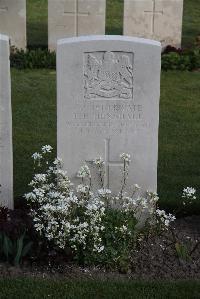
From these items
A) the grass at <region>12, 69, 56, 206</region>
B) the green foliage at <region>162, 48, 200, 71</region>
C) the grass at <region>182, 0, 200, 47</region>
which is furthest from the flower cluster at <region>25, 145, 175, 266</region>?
the grass at <region>182, 0, 200, 47</region>

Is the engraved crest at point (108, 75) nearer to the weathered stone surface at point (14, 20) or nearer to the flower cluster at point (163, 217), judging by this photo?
the flower cluster at point (163, 217)

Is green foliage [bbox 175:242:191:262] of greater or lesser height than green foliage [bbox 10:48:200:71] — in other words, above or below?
below

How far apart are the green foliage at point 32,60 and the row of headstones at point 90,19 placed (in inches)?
20.6

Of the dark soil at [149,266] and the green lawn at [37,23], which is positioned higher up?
the green lawn at [37,23]

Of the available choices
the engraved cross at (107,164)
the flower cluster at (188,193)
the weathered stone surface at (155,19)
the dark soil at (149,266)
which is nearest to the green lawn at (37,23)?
the weathered stone surface at (155,19)

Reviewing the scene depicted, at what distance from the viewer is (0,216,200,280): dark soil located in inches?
207

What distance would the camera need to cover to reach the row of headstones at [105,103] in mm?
5590

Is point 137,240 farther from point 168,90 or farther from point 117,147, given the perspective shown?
point 168,90

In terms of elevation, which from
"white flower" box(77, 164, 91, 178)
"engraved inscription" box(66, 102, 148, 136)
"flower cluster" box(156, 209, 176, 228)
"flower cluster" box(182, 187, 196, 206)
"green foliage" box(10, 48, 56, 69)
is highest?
"green foliage" box(10, 48, 56, 69)

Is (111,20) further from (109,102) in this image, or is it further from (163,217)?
(163,217)

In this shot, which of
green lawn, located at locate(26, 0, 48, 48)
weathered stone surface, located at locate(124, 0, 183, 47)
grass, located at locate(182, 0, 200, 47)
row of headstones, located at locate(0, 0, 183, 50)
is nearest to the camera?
row of headstones, located at locate(0, 0, 183, 50)

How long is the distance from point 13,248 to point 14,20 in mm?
8838

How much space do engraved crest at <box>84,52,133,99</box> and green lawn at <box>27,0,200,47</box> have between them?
9.55 metres

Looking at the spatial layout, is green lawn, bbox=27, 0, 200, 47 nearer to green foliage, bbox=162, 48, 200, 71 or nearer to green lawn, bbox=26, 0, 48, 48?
green lawn, bbox=26, 0, 48, 48
